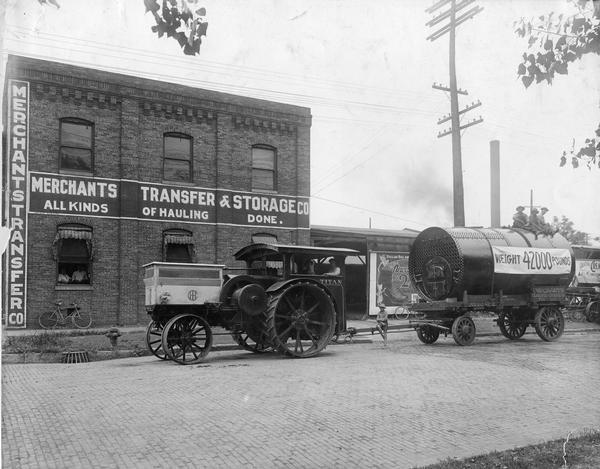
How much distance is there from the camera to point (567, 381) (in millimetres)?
8828

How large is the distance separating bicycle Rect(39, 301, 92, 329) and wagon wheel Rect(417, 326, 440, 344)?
9.71 m

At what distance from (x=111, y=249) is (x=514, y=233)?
1185 cm

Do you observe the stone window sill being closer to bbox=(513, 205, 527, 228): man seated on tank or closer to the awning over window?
the awning over window

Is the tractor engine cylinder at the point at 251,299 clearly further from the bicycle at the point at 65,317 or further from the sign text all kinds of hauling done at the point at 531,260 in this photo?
the bicycle at the point at 65,317

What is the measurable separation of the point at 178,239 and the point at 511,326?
34.5ft

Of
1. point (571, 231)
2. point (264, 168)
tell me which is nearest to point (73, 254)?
point (264, 168)

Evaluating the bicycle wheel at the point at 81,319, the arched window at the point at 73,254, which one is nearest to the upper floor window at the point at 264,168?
the arched window at the point at 73,254

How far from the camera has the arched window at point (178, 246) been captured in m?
18.9

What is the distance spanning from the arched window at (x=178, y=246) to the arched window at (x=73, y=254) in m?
2.37

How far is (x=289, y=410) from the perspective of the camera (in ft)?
22.4

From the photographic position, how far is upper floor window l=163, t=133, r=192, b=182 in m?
19.5

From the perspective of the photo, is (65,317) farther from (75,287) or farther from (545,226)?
(545,226)

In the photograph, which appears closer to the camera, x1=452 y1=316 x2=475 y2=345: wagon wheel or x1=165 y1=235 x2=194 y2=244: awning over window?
x1=452 y1=316 x2=475 y2=345: wagon wheel

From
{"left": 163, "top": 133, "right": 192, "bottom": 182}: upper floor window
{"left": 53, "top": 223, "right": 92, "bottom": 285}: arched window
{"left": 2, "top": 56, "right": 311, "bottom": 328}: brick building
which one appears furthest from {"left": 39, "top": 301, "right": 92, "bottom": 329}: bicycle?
{"left": 163, "top": 133, "right": 192, "bottom": 182}: upper floor window
